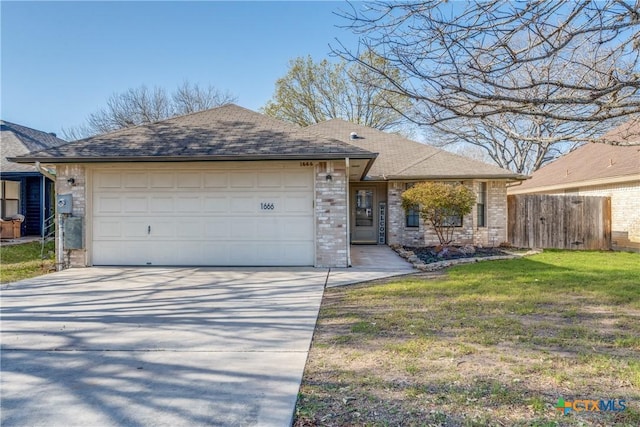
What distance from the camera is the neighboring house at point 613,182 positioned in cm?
1208

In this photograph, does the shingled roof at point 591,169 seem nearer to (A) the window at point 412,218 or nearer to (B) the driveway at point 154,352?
(A) the window at point 412,218

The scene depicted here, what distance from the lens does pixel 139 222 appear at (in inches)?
356

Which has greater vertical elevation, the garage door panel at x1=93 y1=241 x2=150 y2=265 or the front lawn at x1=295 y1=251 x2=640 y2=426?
the garage door panel at x1=93 y1=241 x2=150 y2=265

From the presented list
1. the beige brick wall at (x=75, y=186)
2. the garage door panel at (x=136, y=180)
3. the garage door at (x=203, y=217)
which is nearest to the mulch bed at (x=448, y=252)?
the garage door at (x=203, y=217)

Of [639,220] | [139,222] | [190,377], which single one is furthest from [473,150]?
[190,377]

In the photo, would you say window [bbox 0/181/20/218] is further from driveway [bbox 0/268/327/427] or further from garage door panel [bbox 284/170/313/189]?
garage door panel [bbox 284/170/313/189]

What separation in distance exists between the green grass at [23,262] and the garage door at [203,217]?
4.18 ft

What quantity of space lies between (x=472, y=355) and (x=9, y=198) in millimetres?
18920

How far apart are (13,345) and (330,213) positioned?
601cm

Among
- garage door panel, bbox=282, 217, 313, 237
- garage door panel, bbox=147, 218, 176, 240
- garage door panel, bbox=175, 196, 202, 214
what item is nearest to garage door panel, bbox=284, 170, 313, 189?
garage door panel, bbox=282, 217, 313, 237

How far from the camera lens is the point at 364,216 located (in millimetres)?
13930

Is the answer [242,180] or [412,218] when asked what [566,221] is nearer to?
[412,218]

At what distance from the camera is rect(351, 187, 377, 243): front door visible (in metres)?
13.9

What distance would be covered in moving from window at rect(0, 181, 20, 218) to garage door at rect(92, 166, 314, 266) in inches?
392
